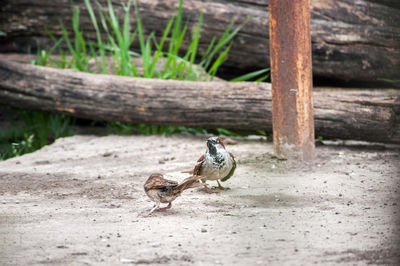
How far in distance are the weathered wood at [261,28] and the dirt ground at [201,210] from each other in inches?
43.0

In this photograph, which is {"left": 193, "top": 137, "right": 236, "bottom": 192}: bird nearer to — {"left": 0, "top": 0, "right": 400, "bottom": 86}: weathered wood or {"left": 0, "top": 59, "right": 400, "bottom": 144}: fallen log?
{"left": 0, "top": 59, "right": 400, "bottom": 144}: fallen log

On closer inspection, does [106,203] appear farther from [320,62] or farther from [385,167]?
[320,62]

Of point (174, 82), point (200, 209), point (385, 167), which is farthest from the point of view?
point (174, 82)

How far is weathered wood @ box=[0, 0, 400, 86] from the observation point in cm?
636

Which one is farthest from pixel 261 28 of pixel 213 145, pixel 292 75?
pixel 213 145

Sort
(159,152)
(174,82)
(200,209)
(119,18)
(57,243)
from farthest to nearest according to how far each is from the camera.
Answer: (119,18), (174,82), (159,152), (200,209), (57,243)

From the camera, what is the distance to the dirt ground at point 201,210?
114 inches

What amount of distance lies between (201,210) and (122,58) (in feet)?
11.8

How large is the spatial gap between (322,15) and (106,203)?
378cm

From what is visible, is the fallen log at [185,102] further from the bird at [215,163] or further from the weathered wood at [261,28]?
the bird at [215,163]

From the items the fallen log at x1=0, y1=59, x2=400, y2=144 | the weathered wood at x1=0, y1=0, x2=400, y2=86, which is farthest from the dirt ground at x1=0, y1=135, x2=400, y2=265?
the weathered wood at x1=0, y1=0, x2=400, y2=86

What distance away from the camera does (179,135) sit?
22.4ft

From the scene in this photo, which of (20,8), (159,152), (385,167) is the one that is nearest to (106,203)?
(159,152)

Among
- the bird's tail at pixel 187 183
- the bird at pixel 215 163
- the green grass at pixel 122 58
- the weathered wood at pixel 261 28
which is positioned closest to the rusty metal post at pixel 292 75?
the bird at pixel 215 163
